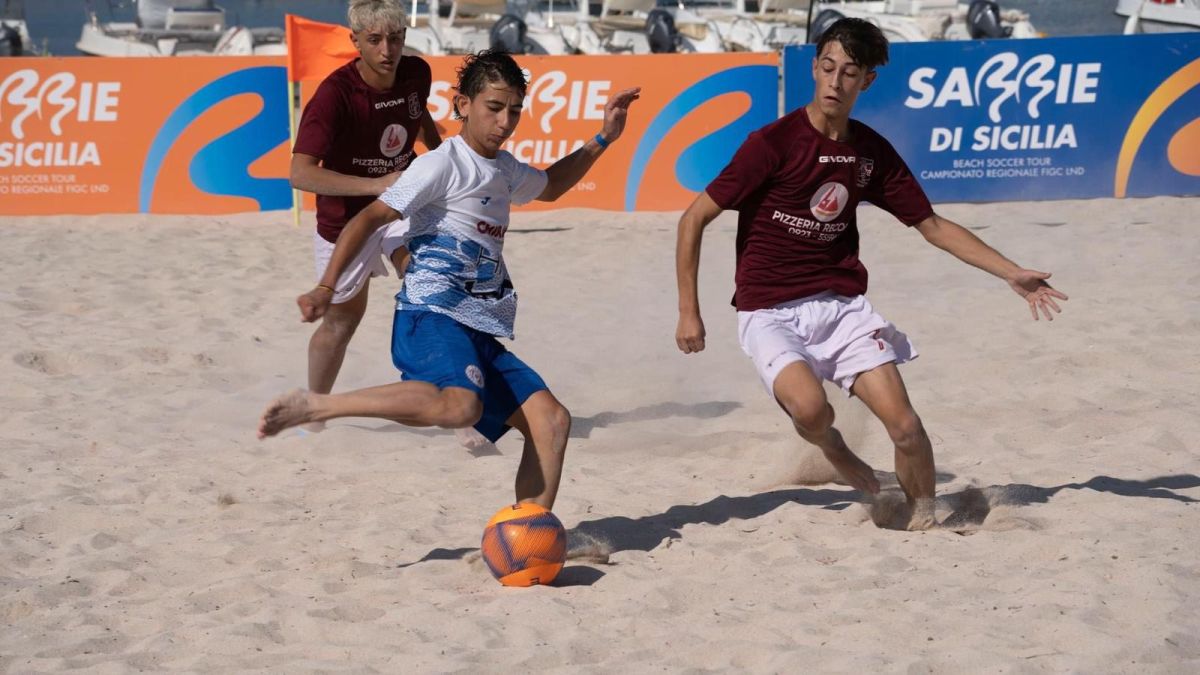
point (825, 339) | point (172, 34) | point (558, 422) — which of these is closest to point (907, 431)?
point (825, 339)

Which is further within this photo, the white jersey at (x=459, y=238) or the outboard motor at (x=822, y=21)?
the outboard motor at (x=822, y=21)

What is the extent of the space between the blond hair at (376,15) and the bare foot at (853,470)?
2323mm

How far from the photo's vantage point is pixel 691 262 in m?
4.44

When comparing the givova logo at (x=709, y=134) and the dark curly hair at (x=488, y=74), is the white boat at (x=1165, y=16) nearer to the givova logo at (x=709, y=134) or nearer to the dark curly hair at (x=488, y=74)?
the givova logo at (x=709, y=134)

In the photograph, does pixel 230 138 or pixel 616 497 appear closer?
pixel 616 497

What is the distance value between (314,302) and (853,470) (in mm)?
1967

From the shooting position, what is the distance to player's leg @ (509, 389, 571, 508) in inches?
169

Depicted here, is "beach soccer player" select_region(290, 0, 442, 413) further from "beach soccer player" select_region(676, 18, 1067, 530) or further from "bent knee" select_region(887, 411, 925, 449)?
"bent knee" select_region(887, 411, 925, 449)

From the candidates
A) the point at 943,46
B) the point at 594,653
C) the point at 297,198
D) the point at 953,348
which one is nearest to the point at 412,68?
the point at 594,653

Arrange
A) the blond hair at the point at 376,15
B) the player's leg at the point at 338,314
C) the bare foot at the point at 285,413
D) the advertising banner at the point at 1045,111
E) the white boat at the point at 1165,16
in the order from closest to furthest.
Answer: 1. the bare foot at the point at 285,413
2. the blond hair at the point at 376,15
3. the player's leg at the point at 338,314
4. the advertising banner at the point at 1045,111
5. the white boat at the point at 1165,16

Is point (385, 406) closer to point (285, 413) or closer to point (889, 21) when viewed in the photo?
point (285, 413)

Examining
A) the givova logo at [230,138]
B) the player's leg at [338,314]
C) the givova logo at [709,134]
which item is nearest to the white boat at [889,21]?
the givova logo at [709,134]

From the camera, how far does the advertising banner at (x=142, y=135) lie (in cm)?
1172

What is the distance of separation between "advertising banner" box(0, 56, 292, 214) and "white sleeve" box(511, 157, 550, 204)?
784 centimetres
